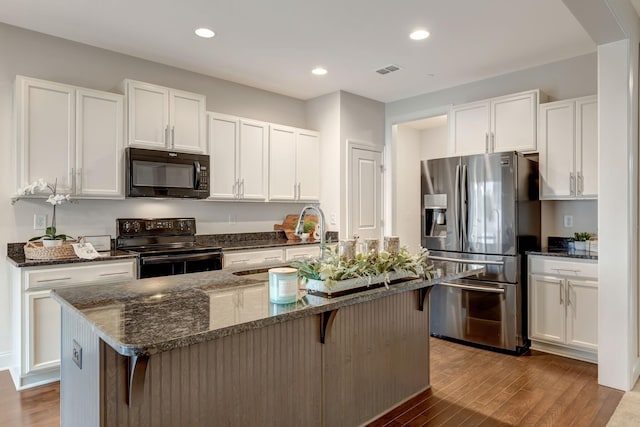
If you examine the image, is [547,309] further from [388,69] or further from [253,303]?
[253,303]

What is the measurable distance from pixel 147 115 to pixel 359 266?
2682 mm

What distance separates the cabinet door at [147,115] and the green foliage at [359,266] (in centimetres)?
237

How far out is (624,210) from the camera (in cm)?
284

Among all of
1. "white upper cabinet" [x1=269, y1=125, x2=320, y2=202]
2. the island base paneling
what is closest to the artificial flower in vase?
the island base paneling

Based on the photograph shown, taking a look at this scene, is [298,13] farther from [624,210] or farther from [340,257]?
[624,210]

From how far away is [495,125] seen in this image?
412 centimetres

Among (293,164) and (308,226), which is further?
(293,164)

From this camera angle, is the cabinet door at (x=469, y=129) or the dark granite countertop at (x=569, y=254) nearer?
the dark granite countertop at (x=569, y=254)

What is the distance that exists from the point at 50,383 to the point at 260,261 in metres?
1.97

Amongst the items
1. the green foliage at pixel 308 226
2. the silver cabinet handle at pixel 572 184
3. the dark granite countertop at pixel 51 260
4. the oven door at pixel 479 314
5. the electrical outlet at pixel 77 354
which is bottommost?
the oven door at pixel 479 314

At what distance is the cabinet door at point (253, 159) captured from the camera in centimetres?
437

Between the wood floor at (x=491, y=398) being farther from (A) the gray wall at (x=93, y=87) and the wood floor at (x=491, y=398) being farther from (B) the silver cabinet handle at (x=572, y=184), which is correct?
(B) the silver cabinet handle at (x=572, y=184)

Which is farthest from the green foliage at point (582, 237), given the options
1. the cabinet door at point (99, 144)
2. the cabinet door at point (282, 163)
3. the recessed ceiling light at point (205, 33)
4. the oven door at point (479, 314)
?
the cabinet door at point (99, 144)

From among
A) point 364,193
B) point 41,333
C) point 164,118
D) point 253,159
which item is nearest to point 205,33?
point 164,118
